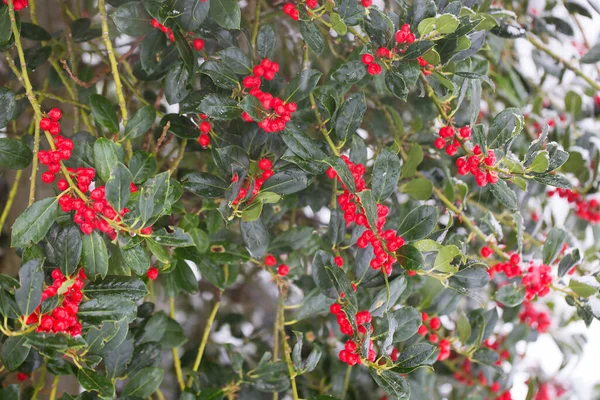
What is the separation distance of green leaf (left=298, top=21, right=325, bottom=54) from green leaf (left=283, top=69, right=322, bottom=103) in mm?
27

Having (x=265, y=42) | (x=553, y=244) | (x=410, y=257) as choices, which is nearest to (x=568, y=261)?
(x=553, y=244)

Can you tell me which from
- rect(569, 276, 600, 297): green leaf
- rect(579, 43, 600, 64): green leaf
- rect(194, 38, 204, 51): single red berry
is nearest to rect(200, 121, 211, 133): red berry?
rect(194, 38, 204, 51): single red berry

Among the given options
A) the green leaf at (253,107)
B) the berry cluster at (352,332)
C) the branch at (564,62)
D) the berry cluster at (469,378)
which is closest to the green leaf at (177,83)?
the green leaf at (253,107)

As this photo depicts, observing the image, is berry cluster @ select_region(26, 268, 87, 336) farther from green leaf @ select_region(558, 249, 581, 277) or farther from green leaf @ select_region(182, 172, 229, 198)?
green leaf @ select_region(558, 249, 581, 277)

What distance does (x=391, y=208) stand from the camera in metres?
0.89

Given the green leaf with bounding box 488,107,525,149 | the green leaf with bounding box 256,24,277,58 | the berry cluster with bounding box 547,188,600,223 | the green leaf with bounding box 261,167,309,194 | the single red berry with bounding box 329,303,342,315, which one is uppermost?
the green leaf with bounding box 256,24,277,58

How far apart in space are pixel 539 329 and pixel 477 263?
51 cm

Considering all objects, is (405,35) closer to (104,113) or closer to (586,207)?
(104,113)

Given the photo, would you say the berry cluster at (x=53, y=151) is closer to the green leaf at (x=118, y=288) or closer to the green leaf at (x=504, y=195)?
the green leaf at (x=118, y=288)

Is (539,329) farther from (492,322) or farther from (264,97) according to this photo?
(264,97)

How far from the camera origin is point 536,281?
2.74 feet

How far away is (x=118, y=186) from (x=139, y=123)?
0.61 feet

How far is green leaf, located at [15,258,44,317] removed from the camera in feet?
1.87

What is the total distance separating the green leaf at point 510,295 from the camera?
83 cm
